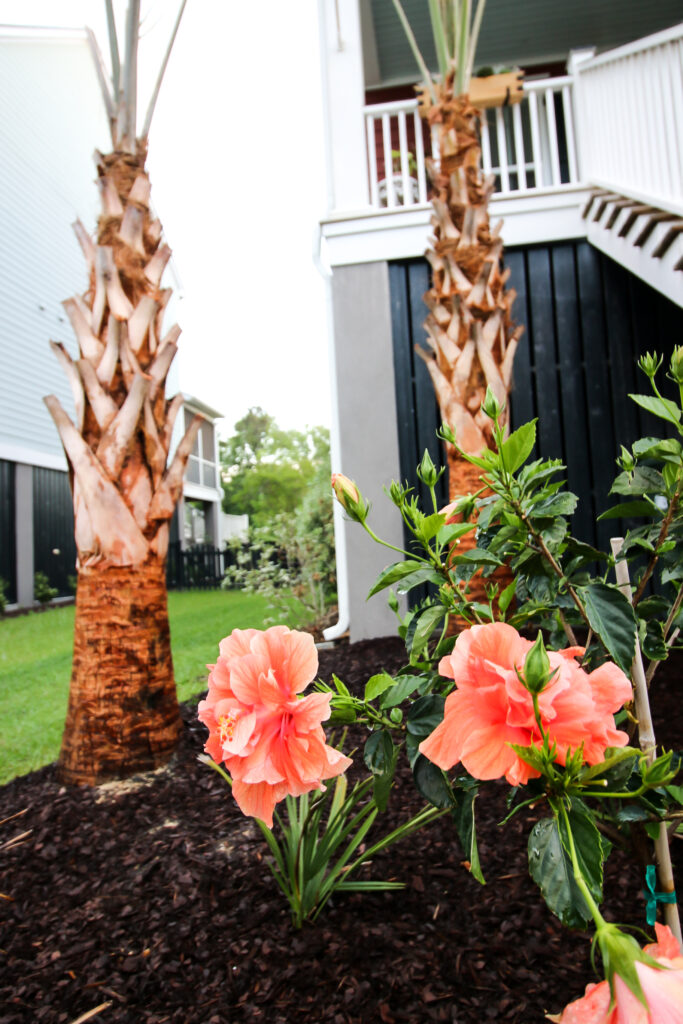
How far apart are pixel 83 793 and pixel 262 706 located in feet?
6.05

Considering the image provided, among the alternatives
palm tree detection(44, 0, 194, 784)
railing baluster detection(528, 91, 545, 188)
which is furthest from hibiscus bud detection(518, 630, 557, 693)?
railing baluster detection(528, 91, 545, 188)

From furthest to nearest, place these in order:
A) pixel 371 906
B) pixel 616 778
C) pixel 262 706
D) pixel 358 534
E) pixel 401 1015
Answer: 1. pixel 358 534
2. pixel 371 906
3. pixel 401 1015
4. pixel 262 706
5. pixel 616 778

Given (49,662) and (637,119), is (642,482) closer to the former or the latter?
(637,119)

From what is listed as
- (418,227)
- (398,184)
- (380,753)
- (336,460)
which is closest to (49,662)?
(336,460)

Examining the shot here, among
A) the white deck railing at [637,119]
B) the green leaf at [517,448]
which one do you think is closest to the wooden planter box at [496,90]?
the white deck railing at [637,119]

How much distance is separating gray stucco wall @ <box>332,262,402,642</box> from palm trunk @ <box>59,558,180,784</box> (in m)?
2.11

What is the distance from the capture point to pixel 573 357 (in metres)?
4.49

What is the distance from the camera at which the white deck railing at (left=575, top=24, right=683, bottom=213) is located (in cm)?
335

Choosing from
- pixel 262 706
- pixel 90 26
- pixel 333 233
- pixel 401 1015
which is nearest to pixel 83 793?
pixel 401 1015

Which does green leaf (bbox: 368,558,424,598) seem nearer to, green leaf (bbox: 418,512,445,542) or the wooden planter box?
green leaf (bbox: 418,512,445,542)

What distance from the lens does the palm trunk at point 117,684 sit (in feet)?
7.07

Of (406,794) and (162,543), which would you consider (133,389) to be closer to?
(162,543)

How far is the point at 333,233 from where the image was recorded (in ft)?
14.7

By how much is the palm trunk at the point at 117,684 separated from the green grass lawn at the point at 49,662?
46.3 inches
